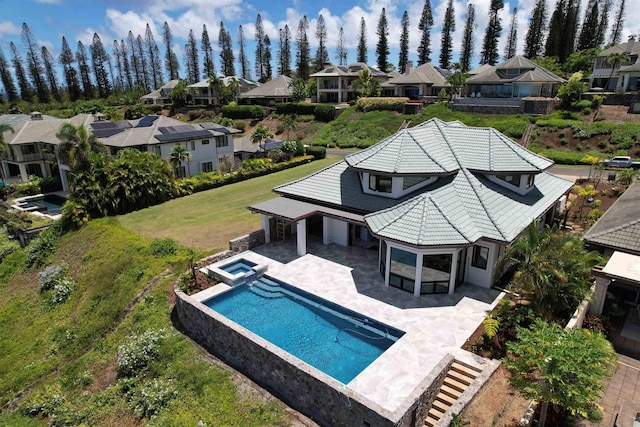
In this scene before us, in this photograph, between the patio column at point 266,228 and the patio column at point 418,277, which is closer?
the patio column at point 418,277

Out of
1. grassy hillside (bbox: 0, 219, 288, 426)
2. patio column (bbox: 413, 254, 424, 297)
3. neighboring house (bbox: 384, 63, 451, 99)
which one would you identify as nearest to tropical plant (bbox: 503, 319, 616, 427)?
patio column (bbox: 413, 254, 424, 297)

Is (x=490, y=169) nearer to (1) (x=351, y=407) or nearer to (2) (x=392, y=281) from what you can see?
(2) (x=392, y=281)

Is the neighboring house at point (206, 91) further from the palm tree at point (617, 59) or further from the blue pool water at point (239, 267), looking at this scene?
the blue pool water at point (239, 267)

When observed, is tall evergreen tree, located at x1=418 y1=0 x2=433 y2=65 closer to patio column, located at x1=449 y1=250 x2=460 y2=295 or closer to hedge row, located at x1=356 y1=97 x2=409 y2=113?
hedge row, located at x1=356 y1=97 x2=409 y2=113

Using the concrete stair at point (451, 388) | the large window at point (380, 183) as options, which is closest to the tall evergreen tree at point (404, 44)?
the large window at point (380, 183)

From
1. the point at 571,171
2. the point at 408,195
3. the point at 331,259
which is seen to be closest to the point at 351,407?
the point at 331,259

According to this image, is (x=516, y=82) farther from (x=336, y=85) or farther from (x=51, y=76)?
(x=51, y=76)
